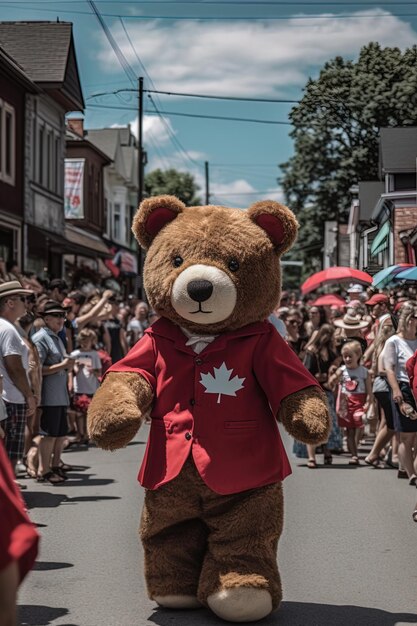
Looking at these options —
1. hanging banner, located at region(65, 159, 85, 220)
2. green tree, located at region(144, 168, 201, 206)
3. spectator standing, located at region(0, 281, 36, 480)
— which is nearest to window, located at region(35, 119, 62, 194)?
hanging banner, located at region(65, 159, 85, 220)

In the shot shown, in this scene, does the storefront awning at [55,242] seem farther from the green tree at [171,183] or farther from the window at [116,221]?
the green tree at [171,183]

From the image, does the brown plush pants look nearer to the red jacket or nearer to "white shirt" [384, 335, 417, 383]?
the red jacket

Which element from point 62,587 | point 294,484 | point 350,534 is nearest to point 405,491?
point 294,484

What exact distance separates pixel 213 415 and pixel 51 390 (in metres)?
5.57

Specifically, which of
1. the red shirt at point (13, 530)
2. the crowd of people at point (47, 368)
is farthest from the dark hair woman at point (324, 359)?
the red shirt at point (13, 530)

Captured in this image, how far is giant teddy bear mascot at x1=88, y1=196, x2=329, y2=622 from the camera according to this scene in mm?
5812

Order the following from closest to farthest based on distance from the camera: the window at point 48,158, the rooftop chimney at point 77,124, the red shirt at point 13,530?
the red shirt at point 13,530
the window at point 48,158
the rooftop chimney at point 77,124

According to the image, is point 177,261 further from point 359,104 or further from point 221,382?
point 359,104

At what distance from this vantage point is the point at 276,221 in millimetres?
6309

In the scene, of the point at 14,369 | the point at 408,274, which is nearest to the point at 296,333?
the point at 408,274

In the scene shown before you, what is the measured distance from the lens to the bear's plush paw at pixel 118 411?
583 cm

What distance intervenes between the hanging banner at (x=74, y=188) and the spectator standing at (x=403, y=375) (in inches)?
1304

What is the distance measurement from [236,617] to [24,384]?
3.81 metres

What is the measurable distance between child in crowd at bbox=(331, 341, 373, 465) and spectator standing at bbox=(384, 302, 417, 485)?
1.95 m
